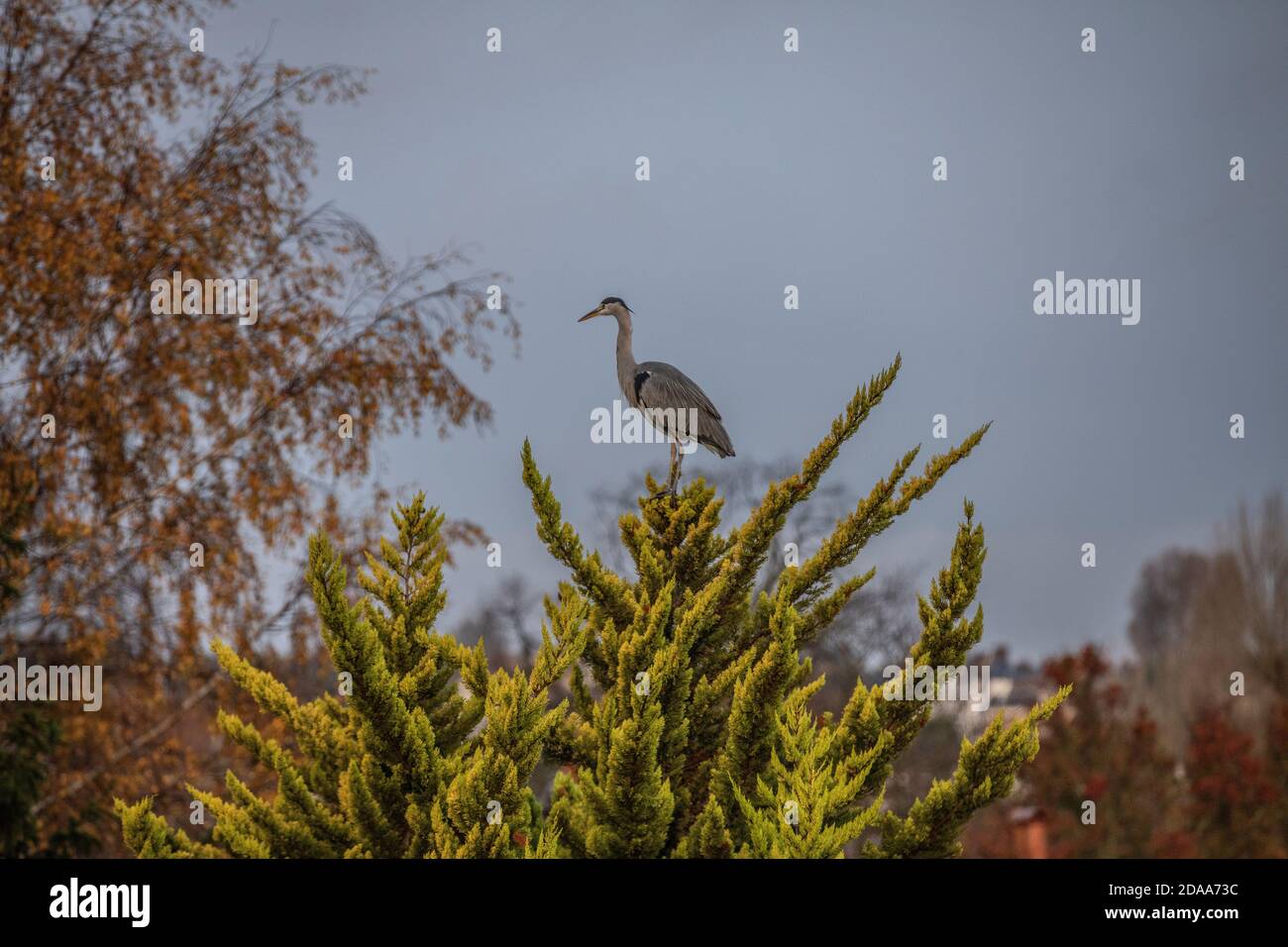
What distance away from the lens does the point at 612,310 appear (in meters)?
6.12

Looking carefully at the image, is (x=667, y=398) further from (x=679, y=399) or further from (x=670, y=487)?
(x=670, y=487)

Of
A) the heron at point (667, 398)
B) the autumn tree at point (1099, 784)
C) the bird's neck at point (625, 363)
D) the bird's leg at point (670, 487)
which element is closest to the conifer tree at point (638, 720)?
the bird's leg at point (670, 487)

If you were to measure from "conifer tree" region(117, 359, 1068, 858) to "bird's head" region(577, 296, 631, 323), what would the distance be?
198 cm

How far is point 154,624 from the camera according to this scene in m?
11.9

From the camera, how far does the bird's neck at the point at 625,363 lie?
5863 mm

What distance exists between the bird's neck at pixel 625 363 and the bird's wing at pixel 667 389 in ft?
0.12

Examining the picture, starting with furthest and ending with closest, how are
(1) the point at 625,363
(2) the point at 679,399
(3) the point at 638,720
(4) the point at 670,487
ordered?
1. (1) the point at 625,363
2. (2) the point at 679,399
3. (4) the point at 670,487
4. (3) the point at 638,720

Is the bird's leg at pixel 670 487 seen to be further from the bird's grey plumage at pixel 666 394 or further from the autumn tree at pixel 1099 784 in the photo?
the autumn tree at pixel 1099 784

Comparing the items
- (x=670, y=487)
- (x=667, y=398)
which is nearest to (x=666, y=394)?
(x=667, y=398)

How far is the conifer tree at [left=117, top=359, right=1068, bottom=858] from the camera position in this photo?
3205 millimetres

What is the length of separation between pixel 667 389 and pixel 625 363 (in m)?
0.37

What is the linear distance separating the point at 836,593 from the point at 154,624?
9487mm
